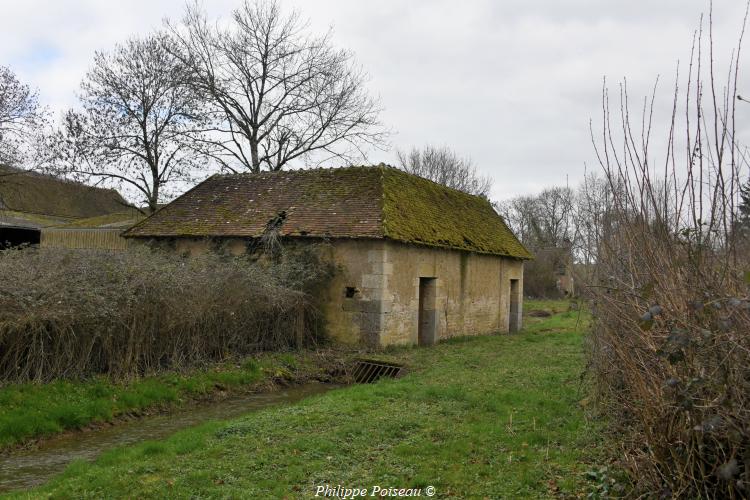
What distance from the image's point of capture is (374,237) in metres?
15.4

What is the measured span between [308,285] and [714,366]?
12.7 m

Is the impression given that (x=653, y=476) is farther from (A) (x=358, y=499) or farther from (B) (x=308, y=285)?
(B) (x=308, y=285)

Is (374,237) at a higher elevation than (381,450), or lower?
higher

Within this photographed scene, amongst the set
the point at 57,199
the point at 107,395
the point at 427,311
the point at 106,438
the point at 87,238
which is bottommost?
the point at 106,438

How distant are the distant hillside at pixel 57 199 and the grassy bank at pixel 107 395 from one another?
87.3ft

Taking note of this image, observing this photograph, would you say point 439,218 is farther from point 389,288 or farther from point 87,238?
point 87,238

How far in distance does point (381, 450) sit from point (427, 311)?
35.9 feet

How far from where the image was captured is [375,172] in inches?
731

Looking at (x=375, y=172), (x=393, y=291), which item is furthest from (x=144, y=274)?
(x=375, y=172)

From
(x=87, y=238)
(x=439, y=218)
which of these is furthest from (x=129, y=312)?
(x=87, y=238)

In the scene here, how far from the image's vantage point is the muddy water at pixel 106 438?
7306mm

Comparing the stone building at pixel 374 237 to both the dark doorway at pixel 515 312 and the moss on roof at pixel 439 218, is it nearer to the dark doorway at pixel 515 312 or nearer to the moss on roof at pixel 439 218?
the moss on roof at pixel 439 218

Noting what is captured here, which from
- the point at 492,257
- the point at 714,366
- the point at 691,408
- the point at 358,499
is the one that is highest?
the point at 492,257

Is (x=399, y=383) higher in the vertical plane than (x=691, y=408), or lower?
lower
